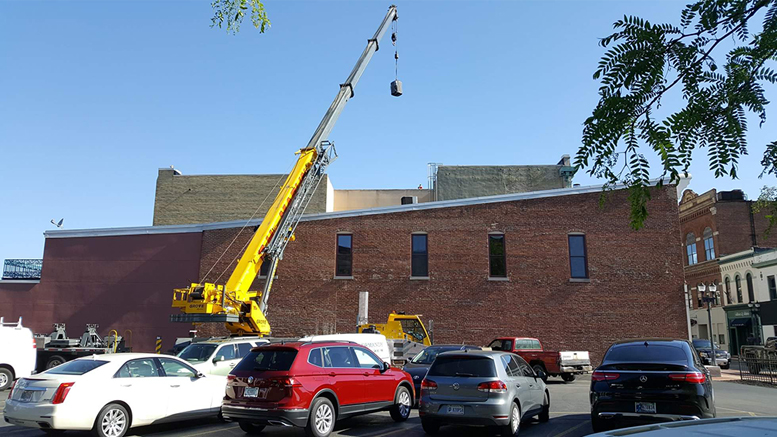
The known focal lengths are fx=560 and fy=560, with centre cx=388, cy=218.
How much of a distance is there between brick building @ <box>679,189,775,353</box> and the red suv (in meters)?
47.9

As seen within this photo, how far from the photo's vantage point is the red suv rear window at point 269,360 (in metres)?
10.0

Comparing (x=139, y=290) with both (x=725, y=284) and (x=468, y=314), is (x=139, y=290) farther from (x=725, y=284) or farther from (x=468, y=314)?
(x=725, y=284)

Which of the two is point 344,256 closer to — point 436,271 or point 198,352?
point 436,271

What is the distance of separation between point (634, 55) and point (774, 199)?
172cm

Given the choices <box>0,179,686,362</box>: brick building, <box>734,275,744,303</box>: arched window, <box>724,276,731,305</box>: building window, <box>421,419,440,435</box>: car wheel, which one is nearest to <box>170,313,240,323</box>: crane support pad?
<box>0,179,686,362</box>: brick building

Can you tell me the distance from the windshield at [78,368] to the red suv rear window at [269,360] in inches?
105

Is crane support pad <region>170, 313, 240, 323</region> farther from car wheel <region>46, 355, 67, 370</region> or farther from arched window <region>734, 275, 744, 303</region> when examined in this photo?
arched window <region>734, 275, 744, 303</region>

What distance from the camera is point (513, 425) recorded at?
10055 mm

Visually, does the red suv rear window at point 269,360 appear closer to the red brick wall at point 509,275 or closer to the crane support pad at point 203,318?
the crane support pad at point 203,318

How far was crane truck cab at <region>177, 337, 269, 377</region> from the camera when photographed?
13844mm

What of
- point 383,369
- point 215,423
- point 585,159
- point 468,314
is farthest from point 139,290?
point 585,159

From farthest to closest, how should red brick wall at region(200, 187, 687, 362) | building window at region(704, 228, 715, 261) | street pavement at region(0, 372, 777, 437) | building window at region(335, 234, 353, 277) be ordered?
building window at region(704, 228, 715, 261)
building window at region(335, 234, 353, 277)
red brick wall at region(200, 187, 687, 362)
street pavement at region(0, 372, 777, 437)

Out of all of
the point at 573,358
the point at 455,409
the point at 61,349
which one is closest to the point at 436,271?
the point at 573,358

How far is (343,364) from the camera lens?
11.0 meters
